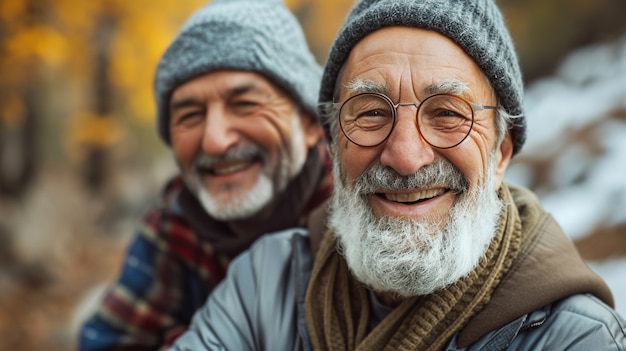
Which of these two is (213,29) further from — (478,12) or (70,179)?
(70,179)

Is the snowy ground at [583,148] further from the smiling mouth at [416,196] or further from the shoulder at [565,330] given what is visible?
the smiling mouth at [416,196]

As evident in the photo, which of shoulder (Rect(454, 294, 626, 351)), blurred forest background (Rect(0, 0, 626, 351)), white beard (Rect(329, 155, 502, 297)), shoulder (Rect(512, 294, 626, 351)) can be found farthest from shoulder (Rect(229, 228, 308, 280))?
blurred forest background (Rect(0, 0, 626, 351))

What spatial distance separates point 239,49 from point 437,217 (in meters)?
1.45

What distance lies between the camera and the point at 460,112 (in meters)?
1.99

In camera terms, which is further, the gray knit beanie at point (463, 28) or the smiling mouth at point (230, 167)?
the smiling mouth at point (230, 167)

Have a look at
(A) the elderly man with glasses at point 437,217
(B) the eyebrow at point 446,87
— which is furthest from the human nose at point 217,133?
(B) the eyebrow at point 446,87

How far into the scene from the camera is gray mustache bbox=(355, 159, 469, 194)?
1.97 m

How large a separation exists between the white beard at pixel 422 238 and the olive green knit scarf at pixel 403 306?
40 millimetres

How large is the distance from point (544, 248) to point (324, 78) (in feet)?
3.14

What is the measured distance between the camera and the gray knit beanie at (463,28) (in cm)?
198

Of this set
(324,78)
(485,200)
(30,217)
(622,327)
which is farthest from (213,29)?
(30,217)

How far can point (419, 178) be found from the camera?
196 centimetres

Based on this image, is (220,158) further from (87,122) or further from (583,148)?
(87,122)

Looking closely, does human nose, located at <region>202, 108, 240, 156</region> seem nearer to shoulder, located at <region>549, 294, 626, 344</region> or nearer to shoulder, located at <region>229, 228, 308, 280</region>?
shoulder, located at <region>229, 228, 308, 280</region>
